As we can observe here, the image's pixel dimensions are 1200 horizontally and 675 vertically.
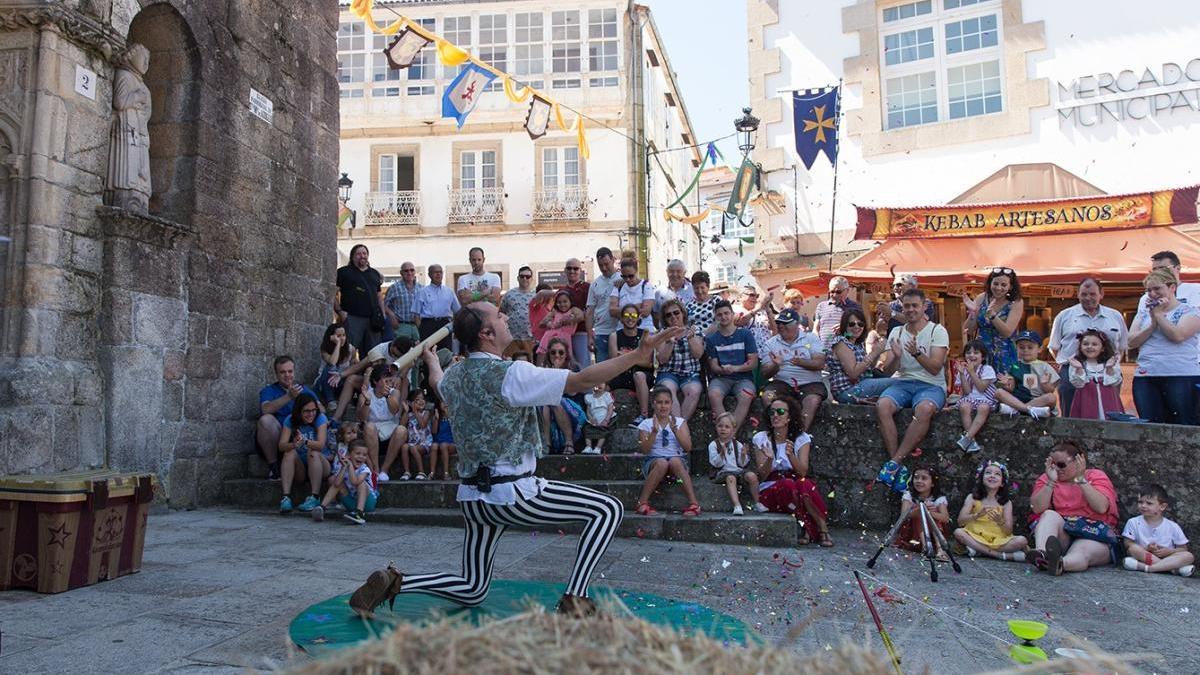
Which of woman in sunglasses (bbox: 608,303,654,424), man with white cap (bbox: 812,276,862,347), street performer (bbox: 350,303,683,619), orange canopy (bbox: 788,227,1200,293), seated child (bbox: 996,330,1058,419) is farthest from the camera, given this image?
orange canopy (bbox: 788,227,1200,293)

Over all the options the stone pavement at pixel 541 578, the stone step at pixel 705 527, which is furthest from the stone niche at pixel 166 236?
the stone step at pixel 705 527

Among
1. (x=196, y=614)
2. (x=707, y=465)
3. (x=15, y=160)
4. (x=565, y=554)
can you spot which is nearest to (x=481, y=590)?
(x=196, y=614)

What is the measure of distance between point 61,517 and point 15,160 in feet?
10.7

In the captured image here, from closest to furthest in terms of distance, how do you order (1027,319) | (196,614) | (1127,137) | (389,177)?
(196,614), (1027,319), (1127,137), (389,177)

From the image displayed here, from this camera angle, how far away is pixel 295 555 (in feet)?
19.2

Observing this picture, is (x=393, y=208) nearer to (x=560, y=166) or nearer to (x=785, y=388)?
(x=560, y=166)

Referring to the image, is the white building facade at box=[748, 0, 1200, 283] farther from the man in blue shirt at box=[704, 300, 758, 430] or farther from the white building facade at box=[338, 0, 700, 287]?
the white building facade at box=[338, 0, 700, 287]

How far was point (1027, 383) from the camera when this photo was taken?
7430 millimetres

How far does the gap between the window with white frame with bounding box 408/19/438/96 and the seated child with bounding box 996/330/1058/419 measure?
64.5 feet

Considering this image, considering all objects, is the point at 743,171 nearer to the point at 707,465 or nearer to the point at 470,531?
the point at 707,465

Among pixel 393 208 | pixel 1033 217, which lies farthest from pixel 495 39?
pixel 1033 217

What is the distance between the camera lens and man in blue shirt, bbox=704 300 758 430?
803 cm

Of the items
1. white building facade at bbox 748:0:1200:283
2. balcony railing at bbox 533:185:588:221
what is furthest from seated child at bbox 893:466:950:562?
balcony railing at bbox 533:185:588:221

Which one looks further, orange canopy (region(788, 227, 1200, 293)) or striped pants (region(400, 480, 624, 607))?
orange canopy (region(788, 227, 1200, 293))
